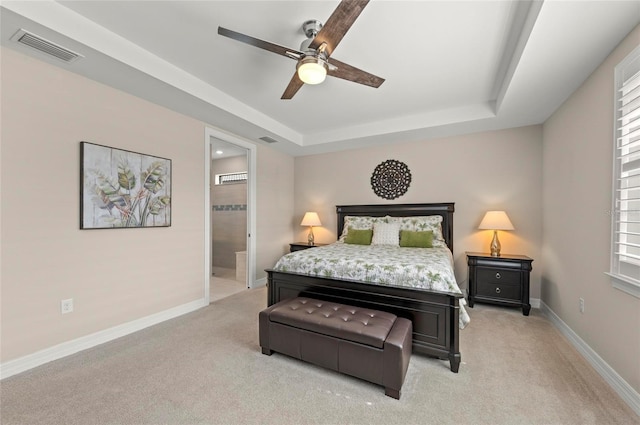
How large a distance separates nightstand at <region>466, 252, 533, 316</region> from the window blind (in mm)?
1405

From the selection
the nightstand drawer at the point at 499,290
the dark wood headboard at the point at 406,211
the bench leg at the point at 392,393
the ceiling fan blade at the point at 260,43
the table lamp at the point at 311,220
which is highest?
the ceiling fan blade at the point at 260,43

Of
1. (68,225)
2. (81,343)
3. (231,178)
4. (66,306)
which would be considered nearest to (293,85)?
(68,225)

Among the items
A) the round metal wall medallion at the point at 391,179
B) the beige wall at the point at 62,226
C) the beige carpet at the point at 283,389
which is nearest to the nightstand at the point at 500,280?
the beige carpet at the point at 283,389

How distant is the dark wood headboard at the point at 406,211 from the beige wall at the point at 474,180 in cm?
11

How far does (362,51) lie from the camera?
94.4 inches

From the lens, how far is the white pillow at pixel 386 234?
4.04 metres

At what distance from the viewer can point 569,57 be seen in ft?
6.94

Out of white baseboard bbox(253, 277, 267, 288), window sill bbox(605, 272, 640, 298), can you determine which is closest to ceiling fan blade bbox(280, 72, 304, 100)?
window sill bbox(605, 272, 640, 298)

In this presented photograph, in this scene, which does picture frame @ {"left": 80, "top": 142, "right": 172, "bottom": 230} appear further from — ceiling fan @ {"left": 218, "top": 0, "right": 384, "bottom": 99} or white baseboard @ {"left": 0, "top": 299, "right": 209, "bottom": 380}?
ceiling fan @ {"left": 218, "top": 0, "right": 384, "bottom": 99}

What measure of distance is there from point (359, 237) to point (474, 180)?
1.94 m

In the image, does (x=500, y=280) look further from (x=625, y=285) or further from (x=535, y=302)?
(x=625, y=285)

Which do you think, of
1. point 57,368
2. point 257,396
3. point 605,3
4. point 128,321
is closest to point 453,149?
point 605,3

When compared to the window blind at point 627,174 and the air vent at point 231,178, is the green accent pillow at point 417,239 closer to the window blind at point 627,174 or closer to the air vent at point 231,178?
the window blind at point 627,174

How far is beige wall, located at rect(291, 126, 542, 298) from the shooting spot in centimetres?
368
